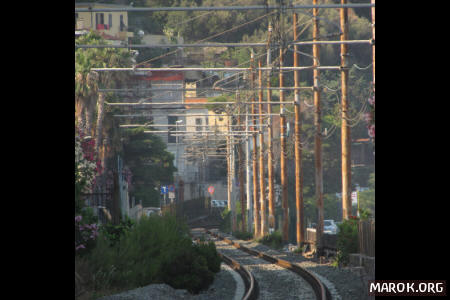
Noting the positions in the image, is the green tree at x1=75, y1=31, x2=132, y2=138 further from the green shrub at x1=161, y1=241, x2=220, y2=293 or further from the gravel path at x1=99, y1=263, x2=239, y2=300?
the green shrub at x1=161, y1=241, x2=220, y2=293

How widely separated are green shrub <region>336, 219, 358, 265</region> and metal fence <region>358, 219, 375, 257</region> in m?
3.65

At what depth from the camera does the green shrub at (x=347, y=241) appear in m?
27.1

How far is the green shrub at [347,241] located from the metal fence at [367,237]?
3.65 metres

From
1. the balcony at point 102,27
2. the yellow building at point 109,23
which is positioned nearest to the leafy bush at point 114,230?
the yellow building at point 109,23

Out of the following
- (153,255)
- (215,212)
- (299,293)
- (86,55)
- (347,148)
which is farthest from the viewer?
(215,212)

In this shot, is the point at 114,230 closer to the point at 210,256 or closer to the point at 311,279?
the point at 210,256

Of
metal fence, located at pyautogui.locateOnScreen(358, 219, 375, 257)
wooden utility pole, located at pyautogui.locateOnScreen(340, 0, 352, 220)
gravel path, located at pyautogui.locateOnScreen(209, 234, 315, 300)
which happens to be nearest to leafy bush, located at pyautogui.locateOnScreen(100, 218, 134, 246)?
gravel path, located at pyautogui.locateOnScreen(209, 234, 315, 300)

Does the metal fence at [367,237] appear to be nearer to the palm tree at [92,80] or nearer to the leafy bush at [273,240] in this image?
the leafy bush at [273,240]

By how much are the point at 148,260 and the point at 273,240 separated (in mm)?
25955

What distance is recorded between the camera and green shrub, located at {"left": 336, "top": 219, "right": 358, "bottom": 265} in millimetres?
27078
